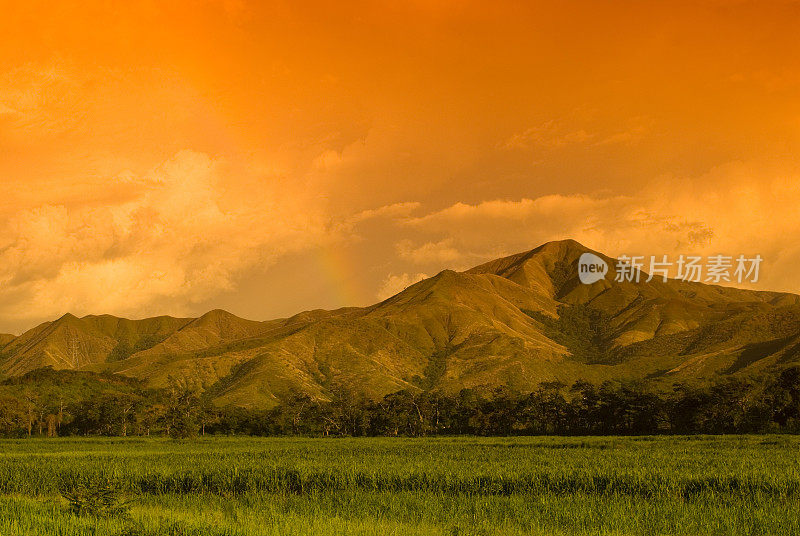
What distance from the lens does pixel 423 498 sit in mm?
34562

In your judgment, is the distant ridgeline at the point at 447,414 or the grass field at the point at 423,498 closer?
the grass field at the point at 423,498

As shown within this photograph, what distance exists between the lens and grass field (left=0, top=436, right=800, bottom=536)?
82.1ft

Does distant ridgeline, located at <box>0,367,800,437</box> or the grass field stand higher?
the grass field

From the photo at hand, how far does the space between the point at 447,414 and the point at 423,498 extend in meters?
132

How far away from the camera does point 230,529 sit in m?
22.6

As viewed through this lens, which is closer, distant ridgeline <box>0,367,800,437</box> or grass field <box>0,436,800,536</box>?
grass field <box>0,436,800,536</box>

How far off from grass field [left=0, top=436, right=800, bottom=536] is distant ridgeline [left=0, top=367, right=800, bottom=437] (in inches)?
3025

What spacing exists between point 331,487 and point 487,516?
14.9 meters

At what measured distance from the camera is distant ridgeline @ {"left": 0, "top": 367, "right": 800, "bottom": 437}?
124750mm

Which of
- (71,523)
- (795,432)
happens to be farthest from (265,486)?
(795,432)

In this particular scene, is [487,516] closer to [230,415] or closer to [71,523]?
[71,523]

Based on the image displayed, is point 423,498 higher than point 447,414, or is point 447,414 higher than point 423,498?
point 423,498

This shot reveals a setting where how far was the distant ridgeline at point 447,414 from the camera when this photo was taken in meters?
125

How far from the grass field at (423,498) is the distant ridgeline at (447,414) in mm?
76842
